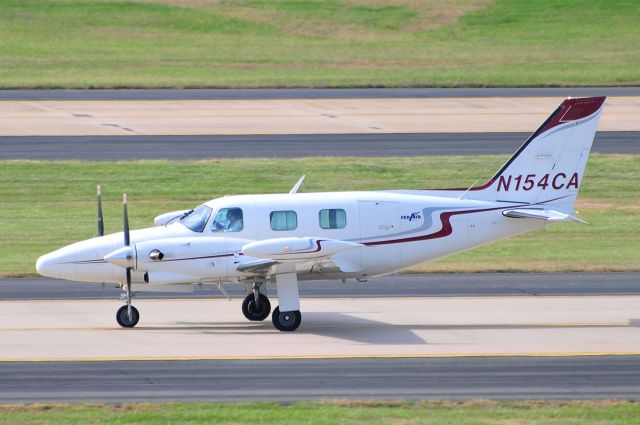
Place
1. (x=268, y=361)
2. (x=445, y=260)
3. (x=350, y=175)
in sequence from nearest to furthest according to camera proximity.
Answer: (x=268, y=361), (x=445, y=260), (x=350, y=175)

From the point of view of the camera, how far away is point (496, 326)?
2288cm

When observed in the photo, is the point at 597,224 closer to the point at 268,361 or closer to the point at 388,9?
the point at 268,361

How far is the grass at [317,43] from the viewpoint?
59.9 meters

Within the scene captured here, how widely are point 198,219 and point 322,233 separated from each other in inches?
99.1

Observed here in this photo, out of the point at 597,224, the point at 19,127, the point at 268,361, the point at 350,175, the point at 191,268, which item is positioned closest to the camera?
the point at 268,361

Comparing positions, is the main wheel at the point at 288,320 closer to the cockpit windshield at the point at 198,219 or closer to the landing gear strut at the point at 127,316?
the cockpit windshield at the point at 198,219

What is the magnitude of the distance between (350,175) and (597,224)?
892 centimetres

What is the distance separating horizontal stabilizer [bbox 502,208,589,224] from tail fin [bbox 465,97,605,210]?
37 cm

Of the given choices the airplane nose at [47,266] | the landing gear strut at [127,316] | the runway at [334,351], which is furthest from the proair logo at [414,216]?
the airplane nose at [47,266]

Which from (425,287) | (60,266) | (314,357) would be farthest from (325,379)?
(425,287)

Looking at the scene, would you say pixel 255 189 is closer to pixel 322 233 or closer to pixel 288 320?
pixel 322 233

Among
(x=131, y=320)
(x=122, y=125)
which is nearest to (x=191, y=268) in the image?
(x=131, y=320)

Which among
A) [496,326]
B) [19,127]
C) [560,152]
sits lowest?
[496,326]

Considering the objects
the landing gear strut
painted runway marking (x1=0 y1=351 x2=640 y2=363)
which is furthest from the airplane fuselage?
painted runway marking (x1=0 y1=351 x2=640 y2=363)
